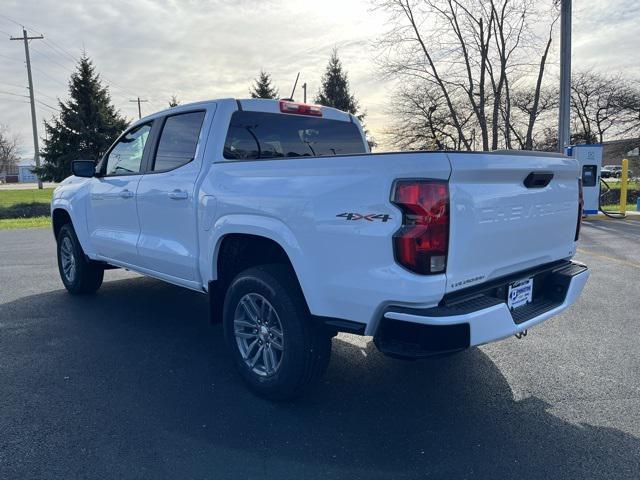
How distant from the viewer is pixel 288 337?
3.12 meters

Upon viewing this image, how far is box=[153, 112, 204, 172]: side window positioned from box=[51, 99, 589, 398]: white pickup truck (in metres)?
0.02

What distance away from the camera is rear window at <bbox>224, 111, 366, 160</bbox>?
13.5ft

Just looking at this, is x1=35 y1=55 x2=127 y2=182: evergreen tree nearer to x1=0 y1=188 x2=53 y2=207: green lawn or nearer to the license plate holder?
→ x1=0 y1=188 x2=53 y2=207: green lawn

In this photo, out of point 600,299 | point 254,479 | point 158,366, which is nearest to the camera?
Result: point 254,479

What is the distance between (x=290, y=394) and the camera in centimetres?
325

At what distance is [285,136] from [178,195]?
3.46ft

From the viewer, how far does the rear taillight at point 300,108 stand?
4438 millimetres

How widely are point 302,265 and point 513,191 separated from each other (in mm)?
1283

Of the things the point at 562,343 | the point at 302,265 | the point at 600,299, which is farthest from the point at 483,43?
the point at 302,265

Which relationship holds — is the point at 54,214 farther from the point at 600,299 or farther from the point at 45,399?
the point at 600,299

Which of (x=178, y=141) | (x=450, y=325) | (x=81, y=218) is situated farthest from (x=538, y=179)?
(x=81, y=218)

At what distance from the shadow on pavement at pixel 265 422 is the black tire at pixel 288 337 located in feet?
0.56

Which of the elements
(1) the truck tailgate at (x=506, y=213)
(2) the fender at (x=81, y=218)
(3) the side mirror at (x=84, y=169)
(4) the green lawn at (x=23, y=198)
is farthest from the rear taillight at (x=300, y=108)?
(4) the green lawn at (x=23, y=198)

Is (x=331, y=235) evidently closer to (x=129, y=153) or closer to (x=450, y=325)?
(x=450, y=325)
